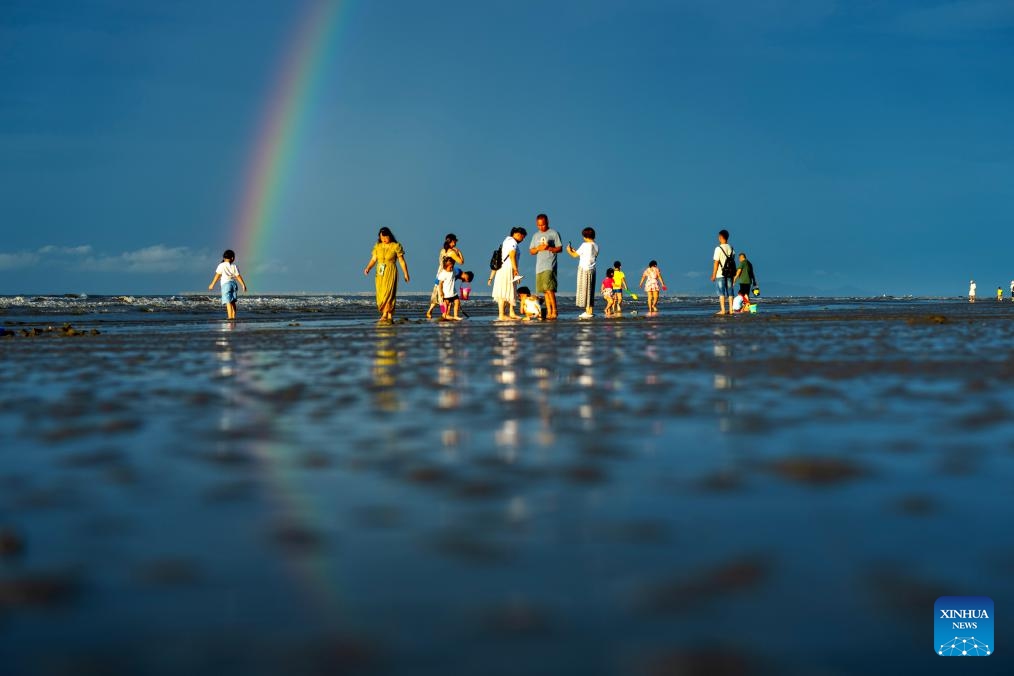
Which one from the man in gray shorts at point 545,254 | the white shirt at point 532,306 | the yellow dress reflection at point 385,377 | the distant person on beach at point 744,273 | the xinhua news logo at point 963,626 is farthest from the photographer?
the distant person on beach at point 744,273

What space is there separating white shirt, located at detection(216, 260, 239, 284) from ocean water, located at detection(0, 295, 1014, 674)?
682 inches

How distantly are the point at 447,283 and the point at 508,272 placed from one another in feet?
4.92

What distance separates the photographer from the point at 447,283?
23.8m

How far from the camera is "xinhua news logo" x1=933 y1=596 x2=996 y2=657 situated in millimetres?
2297

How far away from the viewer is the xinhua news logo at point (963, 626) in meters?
2.30

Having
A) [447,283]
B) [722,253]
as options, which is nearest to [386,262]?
[447,283]

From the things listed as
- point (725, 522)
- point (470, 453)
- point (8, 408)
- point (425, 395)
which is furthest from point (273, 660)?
point (8, 408)

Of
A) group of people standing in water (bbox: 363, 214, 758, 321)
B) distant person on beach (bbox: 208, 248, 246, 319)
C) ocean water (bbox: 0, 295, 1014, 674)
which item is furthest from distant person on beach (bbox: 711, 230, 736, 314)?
ocean water (bbox: 0, 295, 1014, 674)

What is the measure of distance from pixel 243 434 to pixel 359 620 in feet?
11.0

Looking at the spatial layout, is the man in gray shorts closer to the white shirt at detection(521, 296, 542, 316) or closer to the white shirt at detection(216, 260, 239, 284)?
the white shirt at detection(521, 296, 542, 316)

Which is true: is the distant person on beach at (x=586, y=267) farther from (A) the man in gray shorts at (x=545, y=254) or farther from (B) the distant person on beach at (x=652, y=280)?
(B) the distant person on beach at (x=652, y=280)

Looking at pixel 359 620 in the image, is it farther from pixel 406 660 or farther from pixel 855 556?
pixel 855 556

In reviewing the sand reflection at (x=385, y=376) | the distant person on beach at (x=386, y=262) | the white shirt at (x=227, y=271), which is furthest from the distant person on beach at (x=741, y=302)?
the sand reflection at (x=385, y=376)

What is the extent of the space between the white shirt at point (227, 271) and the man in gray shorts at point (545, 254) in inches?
308
